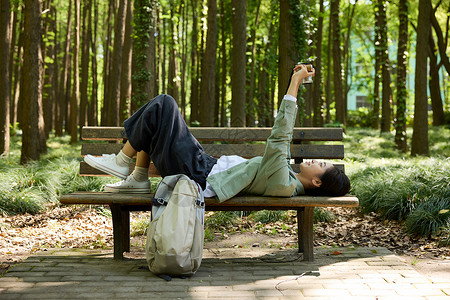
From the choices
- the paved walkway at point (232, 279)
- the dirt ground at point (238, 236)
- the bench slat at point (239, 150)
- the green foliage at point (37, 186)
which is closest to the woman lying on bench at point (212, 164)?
the paved walkway at point (232, 279)

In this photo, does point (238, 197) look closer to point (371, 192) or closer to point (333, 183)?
point (333, 183)

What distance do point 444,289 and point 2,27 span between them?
11486mm

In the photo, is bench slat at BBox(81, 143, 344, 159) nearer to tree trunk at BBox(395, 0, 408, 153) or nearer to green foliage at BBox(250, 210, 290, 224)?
green foliage at BBox(250, 210, 290, 224)

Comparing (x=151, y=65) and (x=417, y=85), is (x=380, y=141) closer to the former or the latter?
(x=417, y=85)

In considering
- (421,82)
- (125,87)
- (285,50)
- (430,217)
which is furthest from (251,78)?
(430,217)

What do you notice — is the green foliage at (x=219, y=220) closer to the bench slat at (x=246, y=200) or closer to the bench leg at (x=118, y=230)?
the bench leg at (x=118, y=230)

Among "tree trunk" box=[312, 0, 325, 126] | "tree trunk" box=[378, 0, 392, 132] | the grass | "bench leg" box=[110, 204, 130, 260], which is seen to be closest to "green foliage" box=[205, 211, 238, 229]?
the grass

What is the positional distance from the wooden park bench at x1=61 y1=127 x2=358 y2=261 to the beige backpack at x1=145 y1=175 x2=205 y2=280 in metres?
0.19

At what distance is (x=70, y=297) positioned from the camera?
122 inches

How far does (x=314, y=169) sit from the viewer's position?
4172mm

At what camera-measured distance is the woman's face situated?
13.6 ft

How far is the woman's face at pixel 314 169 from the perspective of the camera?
4133 mm

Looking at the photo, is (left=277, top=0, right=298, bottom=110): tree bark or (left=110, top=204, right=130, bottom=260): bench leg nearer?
(left=110, top=204, right=130, bottom=260): bench leg

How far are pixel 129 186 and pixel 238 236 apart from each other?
1992 millimetres
